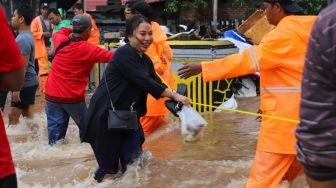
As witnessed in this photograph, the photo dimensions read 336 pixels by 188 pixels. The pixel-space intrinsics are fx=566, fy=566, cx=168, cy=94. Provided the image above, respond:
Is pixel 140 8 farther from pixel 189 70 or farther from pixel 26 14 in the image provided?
pixel 189 70

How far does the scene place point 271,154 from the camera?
3.95m

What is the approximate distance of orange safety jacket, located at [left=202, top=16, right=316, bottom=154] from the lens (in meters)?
3.73

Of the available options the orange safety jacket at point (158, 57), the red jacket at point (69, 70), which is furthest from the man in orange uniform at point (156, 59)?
the red jacket at point (69, 70)

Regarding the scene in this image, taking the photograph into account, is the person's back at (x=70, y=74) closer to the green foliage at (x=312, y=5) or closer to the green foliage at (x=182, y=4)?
the green foliage at (x=312, y=5)

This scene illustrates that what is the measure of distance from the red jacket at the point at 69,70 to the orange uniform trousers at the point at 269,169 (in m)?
2.56

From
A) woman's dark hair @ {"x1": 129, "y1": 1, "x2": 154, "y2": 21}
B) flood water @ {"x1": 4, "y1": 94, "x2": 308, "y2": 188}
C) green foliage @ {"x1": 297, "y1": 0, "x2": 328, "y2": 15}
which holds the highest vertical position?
woman's dark hair @ {"x1": 129, "y1": 1, "x2": 154, "y2": 21}

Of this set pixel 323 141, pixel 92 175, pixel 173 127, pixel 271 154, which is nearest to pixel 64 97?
pixel 92 175

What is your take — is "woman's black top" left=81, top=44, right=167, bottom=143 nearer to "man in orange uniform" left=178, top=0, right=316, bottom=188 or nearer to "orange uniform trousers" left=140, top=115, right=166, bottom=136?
"man in orange uniform" left=178, top=0, right=316, bottom=188

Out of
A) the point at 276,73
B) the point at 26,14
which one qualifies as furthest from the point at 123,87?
the point at 26,14

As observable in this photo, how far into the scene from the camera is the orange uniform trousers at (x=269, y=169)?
154 inches

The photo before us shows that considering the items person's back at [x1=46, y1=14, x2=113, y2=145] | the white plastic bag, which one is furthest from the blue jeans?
the white plastic bag

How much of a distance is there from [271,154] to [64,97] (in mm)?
3061

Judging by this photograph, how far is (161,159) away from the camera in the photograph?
19.9 ft

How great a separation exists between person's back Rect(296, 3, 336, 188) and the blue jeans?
4211 mm
